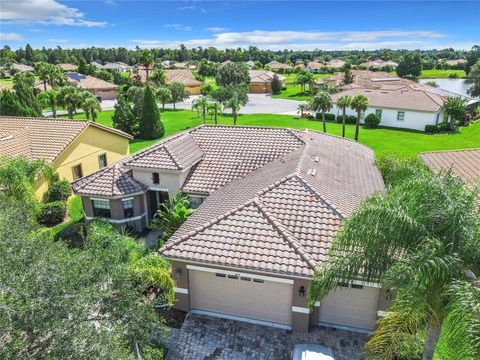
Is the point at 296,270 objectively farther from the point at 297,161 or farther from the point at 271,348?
the point at 297,161

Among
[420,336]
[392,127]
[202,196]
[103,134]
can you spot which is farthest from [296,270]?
[392,127]

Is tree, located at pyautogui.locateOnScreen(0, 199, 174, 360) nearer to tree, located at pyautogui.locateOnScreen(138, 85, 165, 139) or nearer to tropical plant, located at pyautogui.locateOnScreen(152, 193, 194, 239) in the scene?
tropical plant, located at pyautogui.locateOnScreen(152, 193, 194, 239)

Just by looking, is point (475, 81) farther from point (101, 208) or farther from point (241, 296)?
point (241, 296)

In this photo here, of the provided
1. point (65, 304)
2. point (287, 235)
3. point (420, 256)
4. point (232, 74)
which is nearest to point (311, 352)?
point (287, 235)

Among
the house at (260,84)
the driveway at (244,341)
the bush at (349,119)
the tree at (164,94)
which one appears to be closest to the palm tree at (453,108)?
the bush at (349,119)

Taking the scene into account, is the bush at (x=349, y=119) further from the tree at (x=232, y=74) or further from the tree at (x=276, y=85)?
the tree at (x=276, y=85)

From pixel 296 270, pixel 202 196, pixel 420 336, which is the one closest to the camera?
pixel 420 336
